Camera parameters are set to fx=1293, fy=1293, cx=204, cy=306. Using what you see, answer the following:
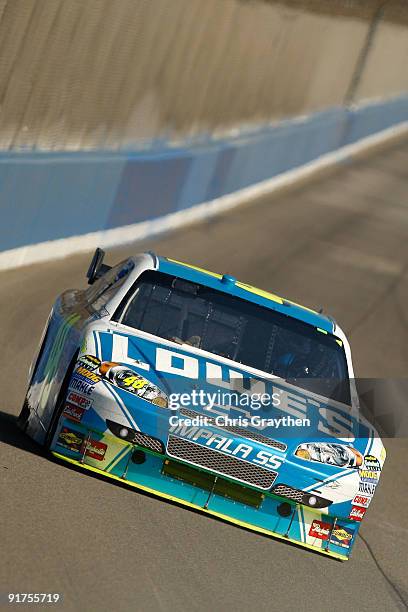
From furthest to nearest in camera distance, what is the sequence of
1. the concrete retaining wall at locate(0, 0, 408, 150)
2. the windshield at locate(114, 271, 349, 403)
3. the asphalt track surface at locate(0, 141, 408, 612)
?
the concrete retaining wall at locate(0, 0, 408, 150), the windshield at locate(114, 271, 349, 403), the asphalt track surface at locate(0, 141, 408, 612)

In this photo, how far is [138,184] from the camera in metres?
18.6

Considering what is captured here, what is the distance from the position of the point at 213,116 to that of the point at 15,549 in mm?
19464

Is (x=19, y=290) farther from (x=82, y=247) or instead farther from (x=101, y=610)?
(x=101, y=610)

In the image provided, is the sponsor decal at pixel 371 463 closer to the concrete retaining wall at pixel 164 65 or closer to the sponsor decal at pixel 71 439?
the sponsor decal at pixel 71 439

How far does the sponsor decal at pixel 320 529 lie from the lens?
739cm

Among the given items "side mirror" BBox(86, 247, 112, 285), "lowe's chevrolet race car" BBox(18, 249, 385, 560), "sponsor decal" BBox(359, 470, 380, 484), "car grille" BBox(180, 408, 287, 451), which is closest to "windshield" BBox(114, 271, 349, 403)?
"lowe's chevrolet race car" BBox(18, 249, 385, 560)

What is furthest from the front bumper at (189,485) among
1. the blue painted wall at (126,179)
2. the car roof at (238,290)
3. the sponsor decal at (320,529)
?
the blue painted wall at (126,179)

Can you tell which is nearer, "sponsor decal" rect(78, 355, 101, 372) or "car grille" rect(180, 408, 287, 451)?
"car grille" rect(180, 408, 287, 451)

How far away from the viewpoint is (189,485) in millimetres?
7172

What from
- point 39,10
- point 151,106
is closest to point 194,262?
point 151,106

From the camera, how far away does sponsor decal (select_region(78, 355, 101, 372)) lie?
732 cm

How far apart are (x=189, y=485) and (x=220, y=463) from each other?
8.7 inches

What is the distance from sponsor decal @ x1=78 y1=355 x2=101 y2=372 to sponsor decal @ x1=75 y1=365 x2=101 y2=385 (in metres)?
0.02

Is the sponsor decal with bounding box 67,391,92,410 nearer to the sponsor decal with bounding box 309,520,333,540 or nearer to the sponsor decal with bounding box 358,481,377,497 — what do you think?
the sponsor decal with bounding box 309,520,333,540
